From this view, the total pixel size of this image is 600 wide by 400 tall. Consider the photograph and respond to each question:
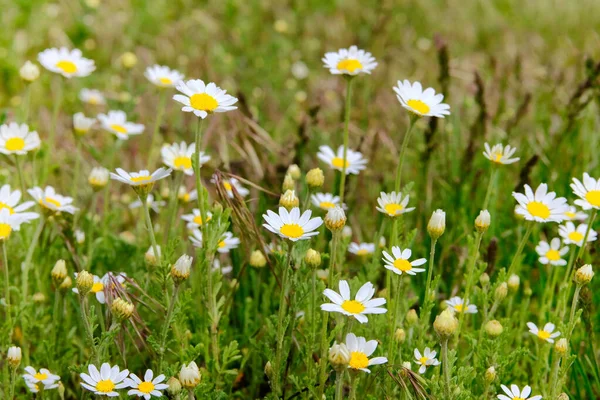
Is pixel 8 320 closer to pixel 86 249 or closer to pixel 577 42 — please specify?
pixel 86 249

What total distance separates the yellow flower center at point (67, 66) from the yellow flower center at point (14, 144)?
414 mm

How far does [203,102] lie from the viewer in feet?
5.73

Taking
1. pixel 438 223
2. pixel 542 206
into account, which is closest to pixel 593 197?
pixel 542 206

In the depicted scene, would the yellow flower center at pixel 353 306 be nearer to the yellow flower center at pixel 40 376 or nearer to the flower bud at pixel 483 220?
the flower bud at pixel 483 220

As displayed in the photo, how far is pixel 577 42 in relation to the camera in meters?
5.07

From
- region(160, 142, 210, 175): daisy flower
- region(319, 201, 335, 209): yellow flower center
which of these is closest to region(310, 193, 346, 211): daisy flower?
region(319, 201, 335, 209): yellow flower center

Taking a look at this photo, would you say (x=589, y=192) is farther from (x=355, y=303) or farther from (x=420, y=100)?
(x=355, y=303)

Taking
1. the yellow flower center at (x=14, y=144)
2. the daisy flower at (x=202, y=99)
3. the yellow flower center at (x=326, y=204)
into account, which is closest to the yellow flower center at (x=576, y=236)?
the yellow flower center at (x=326, y=204)

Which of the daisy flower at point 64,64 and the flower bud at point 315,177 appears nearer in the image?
the flower bud at point 315,177

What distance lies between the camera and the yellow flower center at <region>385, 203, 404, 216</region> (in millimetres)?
1874

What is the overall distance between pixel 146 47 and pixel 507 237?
2.91 meters

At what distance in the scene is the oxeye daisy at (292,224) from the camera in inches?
65.6

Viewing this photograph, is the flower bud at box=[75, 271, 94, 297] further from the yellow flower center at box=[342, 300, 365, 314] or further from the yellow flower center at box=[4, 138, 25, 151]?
the yellow flower center at box=[4, 138, 25, 151]

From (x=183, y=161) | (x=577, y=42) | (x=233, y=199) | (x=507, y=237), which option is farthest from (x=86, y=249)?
(x=577, y=42)
